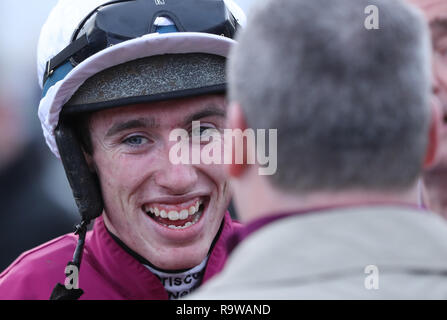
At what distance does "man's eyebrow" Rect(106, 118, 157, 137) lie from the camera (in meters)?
2.76

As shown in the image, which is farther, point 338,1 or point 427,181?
point 427,181

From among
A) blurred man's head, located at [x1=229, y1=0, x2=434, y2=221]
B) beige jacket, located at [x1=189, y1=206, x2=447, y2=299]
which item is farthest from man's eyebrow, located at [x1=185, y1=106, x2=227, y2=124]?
beige jacket, located at [x1=189, y1=206, x2=447, y2=299]

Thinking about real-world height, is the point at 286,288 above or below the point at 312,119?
below

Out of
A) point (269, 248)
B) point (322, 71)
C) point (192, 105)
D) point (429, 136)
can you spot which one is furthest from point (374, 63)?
point (192, 105)

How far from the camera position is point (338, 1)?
4.92 ft

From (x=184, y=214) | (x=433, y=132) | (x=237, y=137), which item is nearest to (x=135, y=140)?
(x=184, y=214)

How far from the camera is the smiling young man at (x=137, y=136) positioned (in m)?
2.71

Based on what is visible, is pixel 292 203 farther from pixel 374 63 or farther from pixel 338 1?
pixel 338 1

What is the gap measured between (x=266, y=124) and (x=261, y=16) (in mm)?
243

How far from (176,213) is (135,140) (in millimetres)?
327

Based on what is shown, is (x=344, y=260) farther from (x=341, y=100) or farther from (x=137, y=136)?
(x=137, y=136)

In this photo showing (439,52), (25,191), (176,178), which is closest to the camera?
(439,52)

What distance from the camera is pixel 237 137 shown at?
5.18ft
